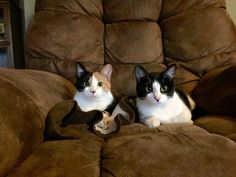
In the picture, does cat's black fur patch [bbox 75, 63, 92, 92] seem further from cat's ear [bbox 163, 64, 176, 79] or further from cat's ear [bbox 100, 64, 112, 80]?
cat's ear [bbox 163, 64, 176, 79]

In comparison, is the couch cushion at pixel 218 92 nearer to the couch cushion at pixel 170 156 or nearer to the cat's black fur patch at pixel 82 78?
the couch cushion at pixel 170 156

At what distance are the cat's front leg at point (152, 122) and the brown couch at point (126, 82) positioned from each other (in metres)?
0.05

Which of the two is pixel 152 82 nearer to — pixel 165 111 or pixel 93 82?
pixel 165 111

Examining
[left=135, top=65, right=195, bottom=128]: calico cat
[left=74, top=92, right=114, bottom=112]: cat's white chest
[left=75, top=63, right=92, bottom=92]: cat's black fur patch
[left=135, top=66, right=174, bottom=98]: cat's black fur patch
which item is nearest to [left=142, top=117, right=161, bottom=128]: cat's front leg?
[left=135, top=65, right=195, bottom=128]: calico cat

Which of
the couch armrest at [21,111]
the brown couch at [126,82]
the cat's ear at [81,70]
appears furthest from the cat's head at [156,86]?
the couch armrest at [21,111]

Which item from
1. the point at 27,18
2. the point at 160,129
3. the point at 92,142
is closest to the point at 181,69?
the point at 160,129

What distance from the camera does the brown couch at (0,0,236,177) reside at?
898mm

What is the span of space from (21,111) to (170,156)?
1.63 ft

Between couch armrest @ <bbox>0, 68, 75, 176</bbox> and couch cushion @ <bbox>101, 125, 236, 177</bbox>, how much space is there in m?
0.25

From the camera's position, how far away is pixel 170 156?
0.91 meters

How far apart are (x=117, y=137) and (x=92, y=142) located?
0.09 meters

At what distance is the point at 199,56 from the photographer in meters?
1.71

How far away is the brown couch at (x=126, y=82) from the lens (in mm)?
898

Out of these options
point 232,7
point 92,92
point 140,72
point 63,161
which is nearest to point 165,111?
point 140,72
